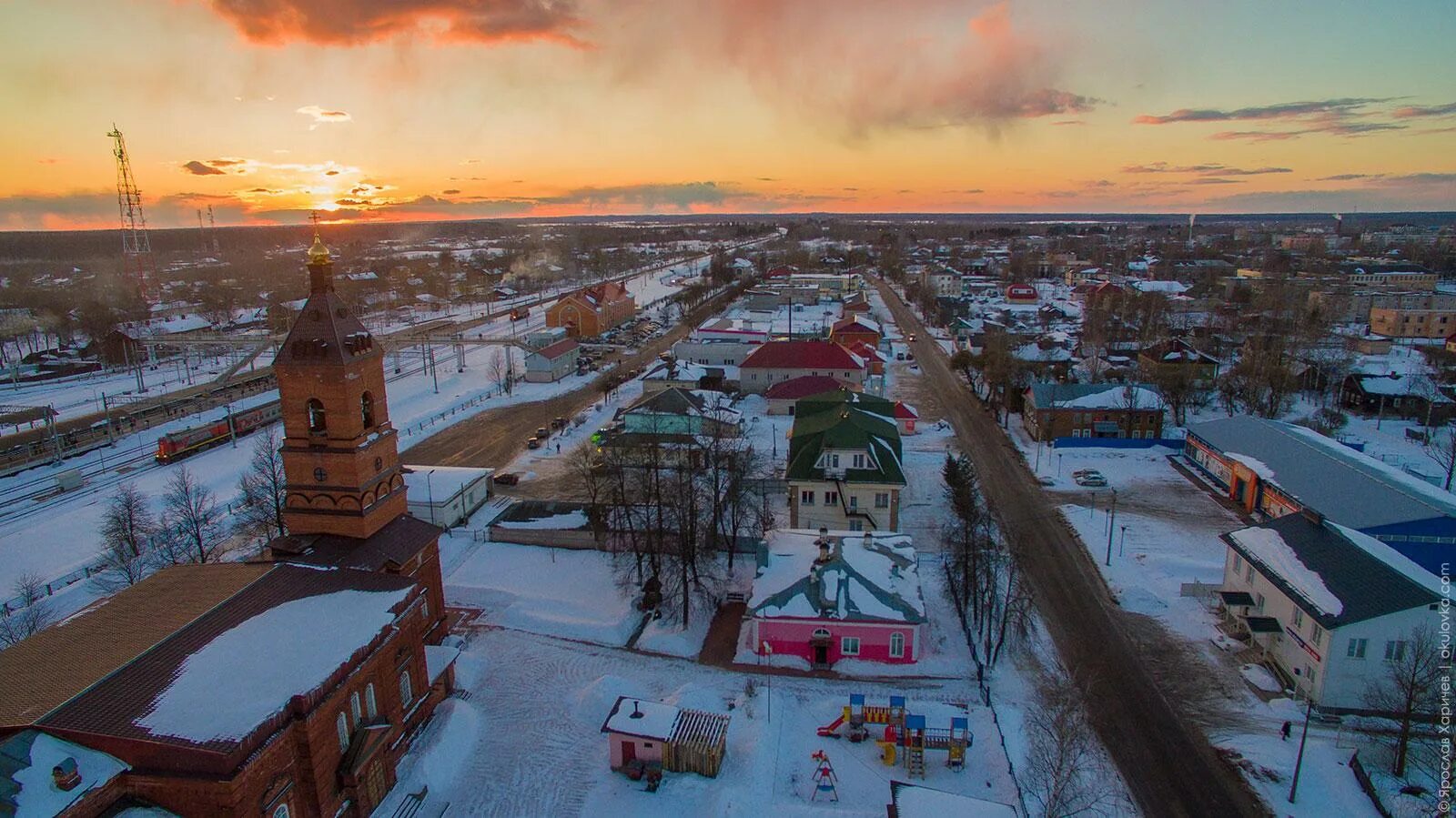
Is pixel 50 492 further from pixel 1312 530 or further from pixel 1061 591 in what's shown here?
pixel 1312 530

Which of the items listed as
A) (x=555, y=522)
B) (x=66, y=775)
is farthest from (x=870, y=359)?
(x=66, y=775)

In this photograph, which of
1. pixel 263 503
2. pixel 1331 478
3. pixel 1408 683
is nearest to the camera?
pixel 1408 683

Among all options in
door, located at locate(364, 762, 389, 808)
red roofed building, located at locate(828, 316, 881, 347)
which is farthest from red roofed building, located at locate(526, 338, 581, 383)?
door, located at locate(364, 762, 389, 808)

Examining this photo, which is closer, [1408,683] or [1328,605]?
[1408,683]

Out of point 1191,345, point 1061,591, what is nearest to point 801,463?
point 1061,591

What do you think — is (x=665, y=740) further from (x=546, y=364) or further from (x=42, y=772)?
(x=546, y=364)

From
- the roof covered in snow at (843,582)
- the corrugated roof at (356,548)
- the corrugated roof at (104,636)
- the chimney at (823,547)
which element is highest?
the corrugated roof at (104,636)

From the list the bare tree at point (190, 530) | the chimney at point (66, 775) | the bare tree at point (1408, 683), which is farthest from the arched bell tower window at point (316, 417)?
the bare tree at point (1408, 683)

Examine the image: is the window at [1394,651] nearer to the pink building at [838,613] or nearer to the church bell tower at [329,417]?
the pink building at [838,613]
